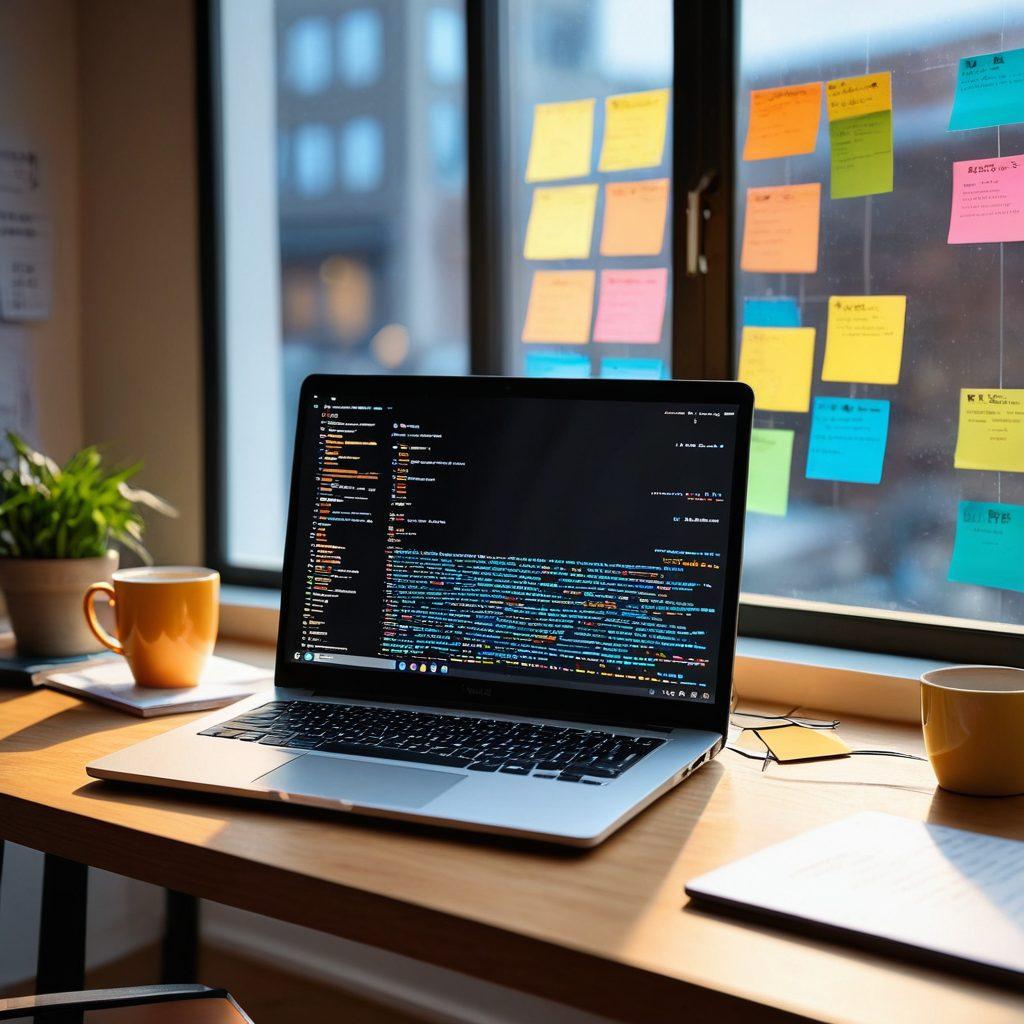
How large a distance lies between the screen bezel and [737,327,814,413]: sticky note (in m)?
0.34

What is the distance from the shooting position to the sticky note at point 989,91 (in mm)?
1238

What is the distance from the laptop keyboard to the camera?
37.1 inches

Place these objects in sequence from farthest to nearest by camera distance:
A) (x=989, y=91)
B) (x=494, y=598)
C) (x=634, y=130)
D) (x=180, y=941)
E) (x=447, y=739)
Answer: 1. (x=180, y=941)
2. (x=634, y=130)
3. (x=989, y=91)
4. (x=494, y=598)
5. (x=447, y=739)

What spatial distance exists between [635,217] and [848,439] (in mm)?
395

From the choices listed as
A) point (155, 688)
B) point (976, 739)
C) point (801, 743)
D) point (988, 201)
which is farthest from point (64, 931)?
point (988, 201)

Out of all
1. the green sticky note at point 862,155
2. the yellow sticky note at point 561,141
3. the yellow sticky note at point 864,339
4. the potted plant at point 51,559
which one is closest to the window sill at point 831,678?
the yellow sticky note at point 864,339

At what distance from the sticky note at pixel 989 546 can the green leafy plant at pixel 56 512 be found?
3.23 ft

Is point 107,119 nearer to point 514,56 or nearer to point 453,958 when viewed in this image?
point 514,56

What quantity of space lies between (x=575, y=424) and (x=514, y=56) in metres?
0.73

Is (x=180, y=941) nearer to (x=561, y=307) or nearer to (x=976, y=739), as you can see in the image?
(x=561, y=307)

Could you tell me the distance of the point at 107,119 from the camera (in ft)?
6.34

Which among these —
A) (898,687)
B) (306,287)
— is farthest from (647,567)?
(306,287)

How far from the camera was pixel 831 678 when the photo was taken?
1.26m

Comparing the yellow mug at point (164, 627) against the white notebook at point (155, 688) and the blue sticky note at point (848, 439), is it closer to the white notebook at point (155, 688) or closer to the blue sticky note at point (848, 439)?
the white notebook at point (155, 688)
